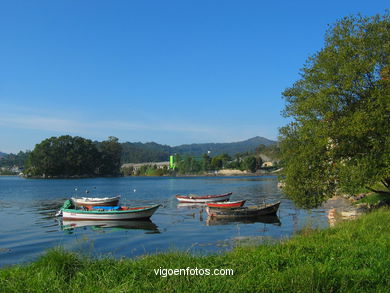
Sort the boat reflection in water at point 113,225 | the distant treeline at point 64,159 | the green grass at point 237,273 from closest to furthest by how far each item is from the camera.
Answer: the green grass at point 237,273 < the boat reflection in water at point 113,225 < the distant treeline at point 64,159

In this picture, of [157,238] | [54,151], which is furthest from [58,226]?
[54,151]

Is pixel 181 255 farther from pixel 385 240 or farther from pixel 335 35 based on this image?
pixel 335 35

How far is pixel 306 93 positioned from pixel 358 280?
17.1 m

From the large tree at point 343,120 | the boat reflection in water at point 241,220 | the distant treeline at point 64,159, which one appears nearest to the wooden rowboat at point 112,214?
the boat reflection in water at point 241,220

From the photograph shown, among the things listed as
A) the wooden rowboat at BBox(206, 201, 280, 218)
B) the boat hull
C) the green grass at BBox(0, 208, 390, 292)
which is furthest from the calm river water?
the green grass at BBox(0, 208, 390, 292)

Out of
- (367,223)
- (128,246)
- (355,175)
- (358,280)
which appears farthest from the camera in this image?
(128,246)

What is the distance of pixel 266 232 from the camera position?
24203 mm

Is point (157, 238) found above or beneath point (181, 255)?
beneath

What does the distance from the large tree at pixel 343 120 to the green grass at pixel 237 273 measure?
926cm

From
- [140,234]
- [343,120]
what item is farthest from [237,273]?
[140,234]

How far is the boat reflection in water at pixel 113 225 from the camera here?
89.3 ft

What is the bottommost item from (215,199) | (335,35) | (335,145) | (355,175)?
(215,199)

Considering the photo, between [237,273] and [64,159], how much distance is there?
180 m

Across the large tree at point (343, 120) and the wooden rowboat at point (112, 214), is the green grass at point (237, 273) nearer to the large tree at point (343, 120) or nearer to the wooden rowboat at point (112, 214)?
the large tree at point (343, 120)
